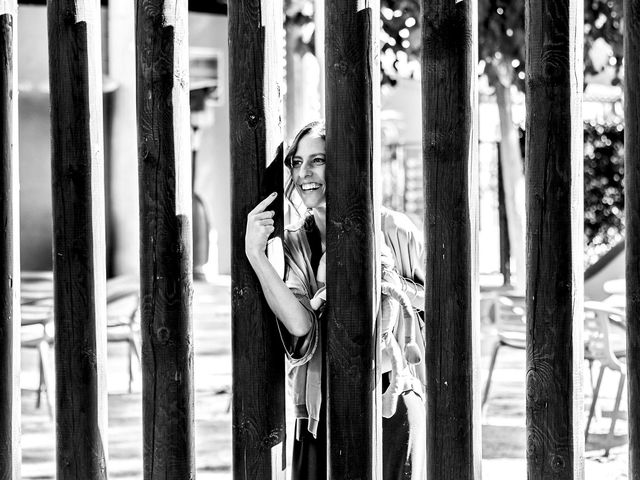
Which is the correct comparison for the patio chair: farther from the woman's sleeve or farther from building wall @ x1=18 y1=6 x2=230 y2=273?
building wall @ x1=18 y1=6 x2=230 y2=273

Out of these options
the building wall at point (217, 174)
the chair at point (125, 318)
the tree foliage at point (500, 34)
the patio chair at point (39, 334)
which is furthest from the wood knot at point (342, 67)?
the building wall at point (217, 174)

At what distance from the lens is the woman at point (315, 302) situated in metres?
2.24

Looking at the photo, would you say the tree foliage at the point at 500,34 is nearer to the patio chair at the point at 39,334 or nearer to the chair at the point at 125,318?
the chair at the point at 125,318

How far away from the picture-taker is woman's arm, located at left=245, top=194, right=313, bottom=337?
2.21m

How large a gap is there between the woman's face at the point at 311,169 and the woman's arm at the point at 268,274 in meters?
0.19

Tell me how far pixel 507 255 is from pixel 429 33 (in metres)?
9.35

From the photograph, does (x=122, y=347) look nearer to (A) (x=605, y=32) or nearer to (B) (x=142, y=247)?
(A) (x=605, y=32)

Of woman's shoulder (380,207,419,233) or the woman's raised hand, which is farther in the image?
woman's shoulder (380,207,419,233)

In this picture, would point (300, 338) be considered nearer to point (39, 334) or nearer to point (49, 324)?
point (39, 334)

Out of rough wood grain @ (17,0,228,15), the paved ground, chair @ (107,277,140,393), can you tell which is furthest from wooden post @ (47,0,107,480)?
rough wood grain @ (17,0,228,15)

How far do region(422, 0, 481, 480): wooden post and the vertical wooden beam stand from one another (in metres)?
0.58

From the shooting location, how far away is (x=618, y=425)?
555cm

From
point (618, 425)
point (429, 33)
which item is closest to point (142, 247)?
point (429, 33)

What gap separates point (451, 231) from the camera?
2.13 m
